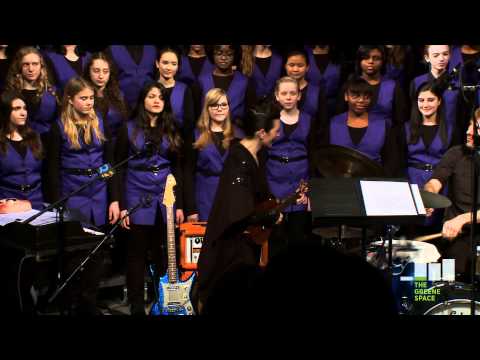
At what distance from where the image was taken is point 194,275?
6.11 metres

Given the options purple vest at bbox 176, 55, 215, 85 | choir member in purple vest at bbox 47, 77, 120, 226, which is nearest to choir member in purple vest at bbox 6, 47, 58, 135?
choir member in purple vest at bbox 47, 77, 120, 226

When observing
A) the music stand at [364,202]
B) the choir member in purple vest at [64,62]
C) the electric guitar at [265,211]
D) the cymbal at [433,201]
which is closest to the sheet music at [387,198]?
the music stand at [364,202]

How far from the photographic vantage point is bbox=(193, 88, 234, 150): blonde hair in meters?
6.39

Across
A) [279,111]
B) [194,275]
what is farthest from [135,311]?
[279,111]

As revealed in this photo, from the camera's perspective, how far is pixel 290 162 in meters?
6.50

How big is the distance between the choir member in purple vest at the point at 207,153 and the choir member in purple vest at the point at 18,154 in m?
1.39

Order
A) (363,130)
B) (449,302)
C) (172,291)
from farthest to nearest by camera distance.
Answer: (363,130)
(172,291)
(449,302)

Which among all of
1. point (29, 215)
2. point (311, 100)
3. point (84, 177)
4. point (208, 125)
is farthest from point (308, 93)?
point (29, 215)

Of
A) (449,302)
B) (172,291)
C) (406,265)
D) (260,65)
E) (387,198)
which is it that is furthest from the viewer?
(260,65)

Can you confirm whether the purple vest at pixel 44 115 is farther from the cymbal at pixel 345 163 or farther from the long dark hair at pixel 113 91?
the cymbal at pixel 345 163

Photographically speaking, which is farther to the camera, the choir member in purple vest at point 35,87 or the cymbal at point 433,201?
the choir member in purple vest at point 35,87

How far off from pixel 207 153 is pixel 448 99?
2350mm

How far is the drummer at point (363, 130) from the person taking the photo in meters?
6.50

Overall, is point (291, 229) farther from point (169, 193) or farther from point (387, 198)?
point (387, 198)
